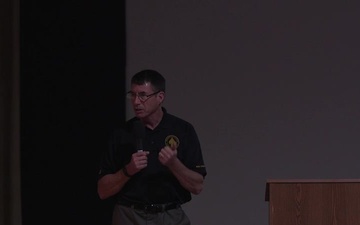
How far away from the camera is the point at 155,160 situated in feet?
12.3

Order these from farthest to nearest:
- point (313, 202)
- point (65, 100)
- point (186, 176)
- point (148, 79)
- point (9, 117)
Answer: point (65, 100)
point (9, 117)
point (148, 79)
point (186, 176)
point (313, 202)

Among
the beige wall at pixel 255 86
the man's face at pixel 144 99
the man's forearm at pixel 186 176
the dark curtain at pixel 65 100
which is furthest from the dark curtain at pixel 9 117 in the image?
the man's forearm at pixel 186 176

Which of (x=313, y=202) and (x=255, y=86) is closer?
(x=313, y=202)

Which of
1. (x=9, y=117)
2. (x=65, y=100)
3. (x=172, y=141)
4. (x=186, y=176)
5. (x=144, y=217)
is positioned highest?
(x=65, y=100)

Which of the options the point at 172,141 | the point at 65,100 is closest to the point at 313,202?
Result: the point at 172,141

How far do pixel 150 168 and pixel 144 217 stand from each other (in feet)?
0.75

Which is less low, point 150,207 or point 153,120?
point 153,120

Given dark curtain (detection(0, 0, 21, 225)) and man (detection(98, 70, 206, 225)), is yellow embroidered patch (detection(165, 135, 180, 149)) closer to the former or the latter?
man (detection(98, 70, 206, 225))

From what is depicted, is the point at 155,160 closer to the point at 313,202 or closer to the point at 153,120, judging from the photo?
the point at 153,120

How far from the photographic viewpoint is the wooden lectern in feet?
11.4

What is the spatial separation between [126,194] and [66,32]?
1.83m

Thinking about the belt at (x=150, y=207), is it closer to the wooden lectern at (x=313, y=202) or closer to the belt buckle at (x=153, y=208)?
the belt buckle at (x=153, y=208)

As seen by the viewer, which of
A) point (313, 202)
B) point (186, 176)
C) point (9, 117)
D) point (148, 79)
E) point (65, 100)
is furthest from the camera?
point (65, 100)

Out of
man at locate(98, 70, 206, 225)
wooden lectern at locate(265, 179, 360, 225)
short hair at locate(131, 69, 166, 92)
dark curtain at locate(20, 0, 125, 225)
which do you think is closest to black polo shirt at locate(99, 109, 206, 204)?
man at locate(98, 70, 206, 225)
